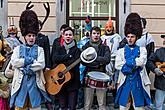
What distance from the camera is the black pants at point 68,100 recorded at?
25.8 ft

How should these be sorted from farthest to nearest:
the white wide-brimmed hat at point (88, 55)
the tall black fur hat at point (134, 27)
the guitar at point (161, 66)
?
1. the guitar at point (161, 66)
2. the white wide-brimmed hat at point (88, 55)
3. the tall black fur hat at point (134, 27)

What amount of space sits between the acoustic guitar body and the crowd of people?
18 mm

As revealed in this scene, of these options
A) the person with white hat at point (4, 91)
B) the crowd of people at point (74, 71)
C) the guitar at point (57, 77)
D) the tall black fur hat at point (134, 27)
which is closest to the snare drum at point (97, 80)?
the crowd of people at point (74, 71)

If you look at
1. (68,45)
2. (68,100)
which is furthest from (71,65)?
(68,100)

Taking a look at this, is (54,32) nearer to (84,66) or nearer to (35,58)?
(84,66)

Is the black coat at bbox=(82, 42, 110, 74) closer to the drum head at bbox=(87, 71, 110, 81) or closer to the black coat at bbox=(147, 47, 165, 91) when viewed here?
the drum head at bbox=(87, 71, 110, 81)

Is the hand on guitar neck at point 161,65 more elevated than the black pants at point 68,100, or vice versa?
the hand on guitar neck at point 161,65

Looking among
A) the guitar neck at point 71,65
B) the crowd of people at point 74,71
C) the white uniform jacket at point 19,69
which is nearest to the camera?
the white uniform jacket at point 19,69

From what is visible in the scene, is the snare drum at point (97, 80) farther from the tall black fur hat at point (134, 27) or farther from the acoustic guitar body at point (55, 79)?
the tall black fur hat at point (134, 27)

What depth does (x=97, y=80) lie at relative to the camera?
287 inches

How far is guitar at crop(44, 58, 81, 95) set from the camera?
7.33m

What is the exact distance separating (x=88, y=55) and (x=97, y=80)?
478 millimetres

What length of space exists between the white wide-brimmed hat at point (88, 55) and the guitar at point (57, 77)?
0.17 meters

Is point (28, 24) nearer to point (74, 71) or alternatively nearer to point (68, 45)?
point (68, 45)
